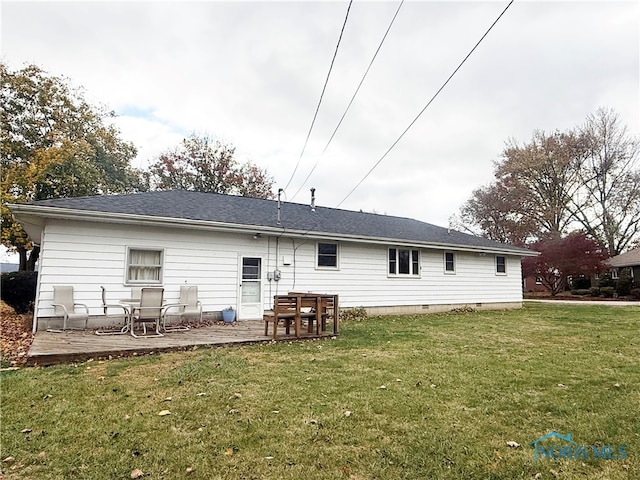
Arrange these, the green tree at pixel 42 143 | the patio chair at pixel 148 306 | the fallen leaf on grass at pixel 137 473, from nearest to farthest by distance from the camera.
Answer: the fallen leaf on grass at pixel 137 473 → the patio chair at pixel 148 306 → the green tree at pixel 42 143

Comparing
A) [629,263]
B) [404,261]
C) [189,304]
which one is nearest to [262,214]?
[189,304]

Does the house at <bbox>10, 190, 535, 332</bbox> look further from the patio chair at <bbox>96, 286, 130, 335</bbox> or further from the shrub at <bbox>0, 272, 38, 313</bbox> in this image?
the shrub at <bbox>0, 272, 38, 313</bbox>

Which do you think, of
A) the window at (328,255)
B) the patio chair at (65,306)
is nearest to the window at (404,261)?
the window at (328,255)

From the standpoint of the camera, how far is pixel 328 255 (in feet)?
38.8

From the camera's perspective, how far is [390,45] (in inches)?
263

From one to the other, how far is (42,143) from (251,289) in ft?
50.5

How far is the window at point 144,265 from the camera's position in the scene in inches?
360

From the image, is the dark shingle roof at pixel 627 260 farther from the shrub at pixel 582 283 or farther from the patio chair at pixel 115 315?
the patio chair at pixel 115 315

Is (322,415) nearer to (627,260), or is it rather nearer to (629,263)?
(629,263)

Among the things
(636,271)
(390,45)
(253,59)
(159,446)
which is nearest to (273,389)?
(159,446)

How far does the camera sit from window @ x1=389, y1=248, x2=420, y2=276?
13.0 metres

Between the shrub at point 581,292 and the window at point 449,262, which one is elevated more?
the window at point 449,262

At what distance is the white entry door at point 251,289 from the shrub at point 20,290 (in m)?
7.39

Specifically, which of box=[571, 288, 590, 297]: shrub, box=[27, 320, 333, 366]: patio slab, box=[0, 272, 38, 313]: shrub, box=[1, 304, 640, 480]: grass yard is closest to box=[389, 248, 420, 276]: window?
box=[27, 320, 333, 366]: patio slab
